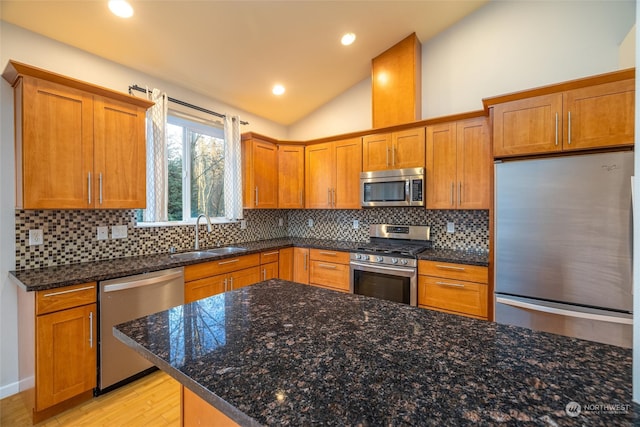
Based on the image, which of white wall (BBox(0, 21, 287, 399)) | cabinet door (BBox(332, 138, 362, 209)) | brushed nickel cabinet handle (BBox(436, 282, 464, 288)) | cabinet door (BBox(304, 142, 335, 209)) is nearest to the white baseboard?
white wall (BBox(0, 21, 287, 399))

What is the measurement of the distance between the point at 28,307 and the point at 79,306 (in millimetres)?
317

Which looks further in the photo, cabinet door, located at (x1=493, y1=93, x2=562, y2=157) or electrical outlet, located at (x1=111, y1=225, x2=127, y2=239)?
electrical outlet, located at (x1=111, y1=225, x2=127, y2=239)

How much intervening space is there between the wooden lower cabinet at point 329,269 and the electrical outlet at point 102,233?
2122 mm

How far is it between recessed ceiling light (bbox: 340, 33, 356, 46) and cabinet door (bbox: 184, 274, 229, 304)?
2.76m

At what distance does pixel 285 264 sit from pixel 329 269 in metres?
0.60

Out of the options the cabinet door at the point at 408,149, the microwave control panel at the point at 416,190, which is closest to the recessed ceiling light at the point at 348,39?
the cabinet door at the point at 408,149

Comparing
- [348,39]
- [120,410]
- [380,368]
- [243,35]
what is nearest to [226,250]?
[120,410]

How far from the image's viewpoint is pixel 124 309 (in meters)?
2.10

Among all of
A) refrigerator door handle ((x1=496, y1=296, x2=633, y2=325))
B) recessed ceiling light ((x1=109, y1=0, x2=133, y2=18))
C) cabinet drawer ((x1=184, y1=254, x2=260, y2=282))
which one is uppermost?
recessed ceiling light ((x1=109, y1=0, x2=133, y2=18))

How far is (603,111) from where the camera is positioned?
2.03m

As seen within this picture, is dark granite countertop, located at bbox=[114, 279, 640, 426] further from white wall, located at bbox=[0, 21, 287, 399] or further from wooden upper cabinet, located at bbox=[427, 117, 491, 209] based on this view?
wooden upper cabinet, located at bbox=[427, 117, 491, 209]

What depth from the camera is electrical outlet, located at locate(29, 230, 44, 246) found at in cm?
211

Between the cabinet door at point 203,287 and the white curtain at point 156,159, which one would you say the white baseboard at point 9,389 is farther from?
the white curtain at point 156,159

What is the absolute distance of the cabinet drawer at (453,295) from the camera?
Result: 248 cm
